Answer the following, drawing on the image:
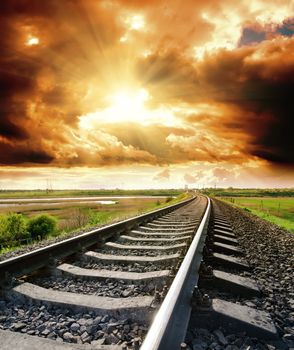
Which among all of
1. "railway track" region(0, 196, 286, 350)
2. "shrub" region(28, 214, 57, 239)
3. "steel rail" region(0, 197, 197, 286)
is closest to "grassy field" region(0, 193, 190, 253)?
"shrub" region(28, 214, 57, 239)

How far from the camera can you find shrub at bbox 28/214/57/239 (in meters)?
35.9

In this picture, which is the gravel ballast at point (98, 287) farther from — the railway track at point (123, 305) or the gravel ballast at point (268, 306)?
the gravel ballast at point (268, 306)

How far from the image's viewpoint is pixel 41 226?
1433 inches

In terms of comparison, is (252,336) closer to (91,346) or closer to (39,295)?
(91,346)

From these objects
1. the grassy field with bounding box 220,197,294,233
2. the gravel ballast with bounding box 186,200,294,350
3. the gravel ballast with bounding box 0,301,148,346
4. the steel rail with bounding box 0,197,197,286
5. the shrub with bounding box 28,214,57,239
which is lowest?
the shrub with bounding box 28,214,57,239

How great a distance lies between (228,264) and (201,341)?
2.46m

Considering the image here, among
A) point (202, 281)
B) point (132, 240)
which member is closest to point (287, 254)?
point (132, 240)

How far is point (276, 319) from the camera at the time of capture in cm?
281

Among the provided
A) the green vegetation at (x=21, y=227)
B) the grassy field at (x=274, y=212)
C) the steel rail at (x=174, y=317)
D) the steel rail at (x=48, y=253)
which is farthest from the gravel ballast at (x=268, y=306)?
the green vegetation at (x=21, y=227)

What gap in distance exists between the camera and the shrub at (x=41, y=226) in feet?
118

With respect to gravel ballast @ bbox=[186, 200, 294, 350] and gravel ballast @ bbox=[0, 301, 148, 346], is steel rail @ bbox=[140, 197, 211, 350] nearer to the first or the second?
gravel ballast @ bbox=[186, 200, 294, 350]

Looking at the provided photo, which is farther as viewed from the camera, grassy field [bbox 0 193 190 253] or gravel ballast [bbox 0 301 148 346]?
grassy field [bbox 0 193 190 253]

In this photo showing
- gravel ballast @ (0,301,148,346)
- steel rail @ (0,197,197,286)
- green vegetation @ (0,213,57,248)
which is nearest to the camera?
gravel ballast @ (0,301,148,346)

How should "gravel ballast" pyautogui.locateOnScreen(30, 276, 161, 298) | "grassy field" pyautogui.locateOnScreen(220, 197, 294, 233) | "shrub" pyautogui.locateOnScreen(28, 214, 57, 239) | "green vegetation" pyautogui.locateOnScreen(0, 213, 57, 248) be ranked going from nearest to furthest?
"gravel ballast" pyautogui.locateOnScreen(30, 276, 161, 298)
"grassy field" pyautogui.locateOnScreen(220, 197, 294, 233)
"green vegetation" pyautogui.locateOnScreen(0, 213, 57, 248)
"shrub" pyautogui.locateOnScreen(28, 214, 57, 239)
